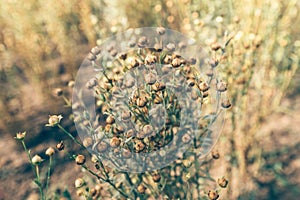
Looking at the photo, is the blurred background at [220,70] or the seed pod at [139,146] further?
the blurred background at [220,70]

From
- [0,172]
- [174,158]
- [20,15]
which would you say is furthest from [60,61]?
[174,158]

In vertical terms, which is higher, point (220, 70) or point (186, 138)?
point (220, 70)

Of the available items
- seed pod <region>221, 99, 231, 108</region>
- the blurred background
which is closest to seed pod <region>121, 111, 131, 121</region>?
seed pod <region>221, 99, 231, 108</region>

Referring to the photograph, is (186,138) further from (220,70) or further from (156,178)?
(220,70)

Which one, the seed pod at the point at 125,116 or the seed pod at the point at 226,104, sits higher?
the seed pod at the point at 226,104

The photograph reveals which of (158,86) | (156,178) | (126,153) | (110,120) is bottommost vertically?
(156,178)

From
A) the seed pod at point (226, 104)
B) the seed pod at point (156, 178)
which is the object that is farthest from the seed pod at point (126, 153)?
the seed pod at point (226, 104)

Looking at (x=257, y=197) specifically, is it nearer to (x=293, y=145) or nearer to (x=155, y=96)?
(x=293, y=145)

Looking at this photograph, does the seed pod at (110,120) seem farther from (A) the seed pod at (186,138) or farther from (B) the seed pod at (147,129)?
(A) the seed pod at (186,138)

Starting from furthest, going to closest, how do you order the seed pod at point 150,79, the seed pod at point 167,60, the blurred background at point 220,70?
the blurred background at point 220,70 < the seed pod at point 167,60 < the seed pod at point 150,79

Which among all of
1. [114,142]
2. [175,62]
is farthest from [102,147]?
[175,62]
